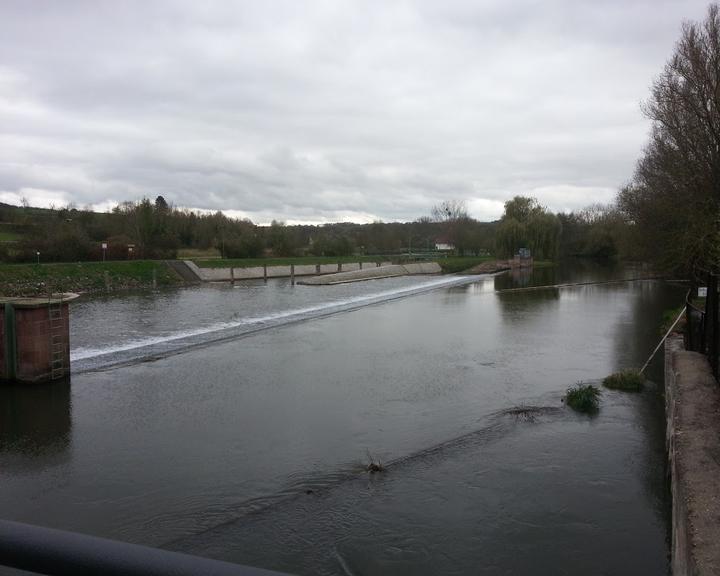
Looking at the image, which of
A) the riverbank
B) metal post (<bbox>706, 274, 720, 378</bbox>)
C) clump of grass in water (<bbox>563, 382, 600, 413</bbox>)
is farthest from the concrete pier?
metal post (<bbox>706, 274, 720, 378</bbox>)

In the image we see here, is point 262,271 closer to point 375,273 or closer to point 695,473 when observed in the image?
point 375,273

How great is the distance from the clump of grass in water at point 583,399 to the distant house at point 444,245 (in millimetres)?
95513

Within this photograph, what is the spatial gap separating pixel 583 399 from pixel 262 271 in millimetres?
50765

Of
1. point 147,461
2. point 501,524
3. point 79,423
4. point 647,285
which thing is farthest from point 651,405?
point 647,285

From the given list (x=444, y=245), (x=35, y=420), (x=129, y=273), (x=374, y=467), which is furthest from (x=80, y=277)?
(x=444, y=245)

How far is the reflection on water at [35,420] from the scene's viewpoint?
9891mm

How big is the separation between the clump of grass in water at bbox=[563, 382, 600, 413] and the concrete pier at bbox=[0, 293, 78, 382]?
11.5m

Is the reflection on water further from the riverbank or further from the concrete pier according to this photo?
the riverbank

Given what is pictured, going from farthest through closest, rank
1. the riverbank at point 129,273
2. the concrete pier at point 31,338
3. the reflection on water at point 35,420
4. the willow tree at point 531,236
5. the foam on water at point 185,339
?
the willow tree at point 531,236 < the riverbank at point 129,273 < the foam on water at point 185,339 < the concrete pier at point 31,338 < the reflection on water at point 35,420

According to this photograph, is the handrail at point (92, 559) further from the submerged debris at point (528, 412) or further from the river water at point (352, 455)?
the submerged debris at point (528, 412)

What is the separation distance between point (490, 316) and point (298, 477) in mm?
20396

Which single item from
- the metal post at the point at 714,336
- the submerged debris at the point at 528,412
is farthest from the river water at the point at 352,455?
the metal post at the point at 714,336

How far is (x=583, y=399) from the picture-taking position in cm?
1173

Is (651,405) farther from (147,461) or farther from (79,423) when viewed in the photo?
(79,423)
